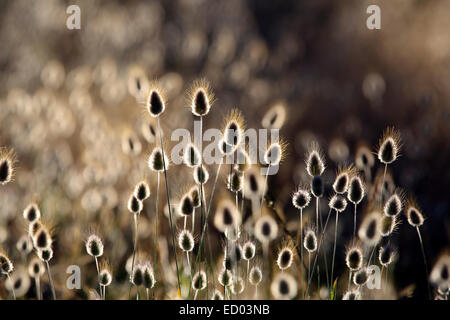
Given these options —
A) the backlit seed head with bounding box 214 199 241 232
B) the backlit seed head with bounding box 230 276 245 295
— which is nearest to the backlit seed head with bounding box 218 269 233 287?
the backlit seed head with bounding box 230 276 245 295

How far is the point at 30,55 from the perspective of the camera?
5637 millimetres

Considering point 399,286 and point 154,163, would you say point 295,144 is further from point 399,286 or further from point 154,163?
point 154,163

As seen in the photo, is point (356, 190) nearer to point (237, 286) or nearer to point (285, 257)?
point (285, 257)

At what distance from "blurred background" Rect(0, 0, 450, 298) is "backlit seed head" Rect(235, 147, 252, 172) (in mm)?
193

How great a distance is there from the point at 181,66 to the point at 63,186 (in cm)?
262

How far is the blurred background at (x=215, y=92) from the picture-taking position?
9.38ft

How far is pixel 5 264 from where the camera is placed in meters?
1.45

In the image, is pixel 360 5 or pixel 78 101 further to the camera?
pixel 360 5

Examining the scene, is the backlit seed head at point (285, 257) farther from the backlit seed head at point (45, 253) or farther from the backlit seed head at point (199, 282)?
the backlit seed head at point (45, 253)

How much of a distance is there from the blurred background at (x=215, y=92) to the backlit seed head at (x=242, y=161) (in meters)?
0.19

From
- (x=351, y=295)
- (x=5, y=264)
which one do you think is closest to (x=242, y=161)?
(x=351, y=295)

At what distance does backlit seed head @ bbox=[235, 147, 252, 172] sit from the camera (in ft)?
5.19

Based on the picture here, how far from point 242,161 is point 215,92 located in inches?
135
